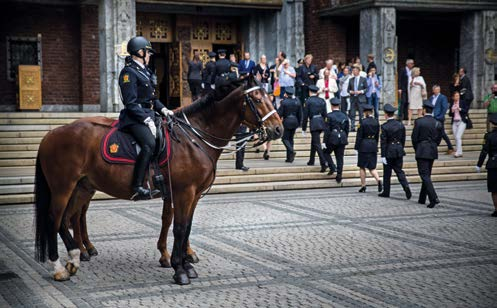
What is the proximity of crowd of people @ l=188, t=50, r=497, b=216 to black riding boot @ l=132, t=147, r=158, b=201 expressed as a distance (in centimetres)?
734

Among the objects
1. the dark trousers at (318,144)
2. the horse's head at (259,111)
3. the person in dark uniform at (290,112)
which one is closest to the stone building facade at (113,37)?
the person in dark uniform at (290,112)

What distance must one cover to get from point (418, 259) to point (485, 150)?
5098 mm

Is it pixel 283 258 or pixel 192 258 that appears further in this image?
pixel 283 258

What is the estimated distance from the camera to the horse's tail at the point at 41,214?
8.25 metres

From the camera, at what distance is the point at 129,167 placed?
27.0ft

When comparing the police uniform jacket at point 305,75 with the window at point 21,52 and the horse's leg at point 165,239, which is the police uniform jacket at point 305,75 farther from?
the horse's leg at point 165,239

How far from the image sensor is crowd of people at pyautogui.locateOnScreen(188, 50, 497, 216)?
1460 cm

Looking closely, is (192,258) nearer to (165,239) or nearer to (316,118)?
(165,239)

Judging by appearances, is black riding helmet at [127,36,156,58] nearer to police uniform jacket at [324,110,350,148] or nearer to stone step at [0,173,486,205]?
stone step at [0,173,486,205]

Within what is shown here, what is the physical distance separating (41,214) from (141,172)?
1.33 m

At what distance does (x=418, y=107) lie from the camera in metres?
23.3

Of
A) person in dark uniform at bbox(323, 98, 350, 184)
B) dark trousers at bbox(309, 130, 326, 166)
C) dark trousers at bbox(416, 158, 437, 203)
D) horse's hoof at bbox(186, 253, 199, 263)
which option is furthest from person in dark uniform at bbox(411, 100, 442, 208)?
horse's hoof at bbox(186, 253, 199, 263)

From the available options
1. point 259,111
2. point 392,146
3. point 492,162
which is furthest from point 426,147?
point 259,111

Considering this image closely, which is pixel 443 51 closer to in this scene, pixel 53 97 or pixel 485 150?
pixel 53 97
